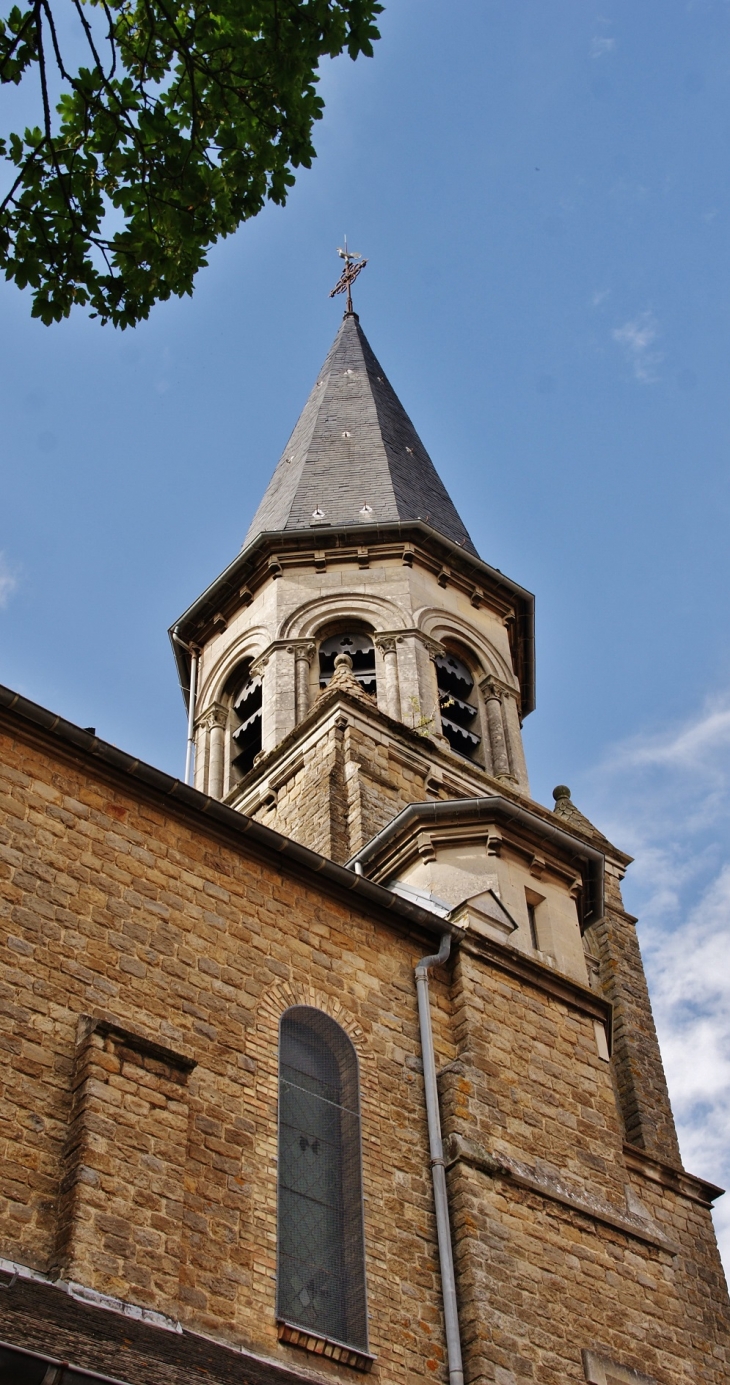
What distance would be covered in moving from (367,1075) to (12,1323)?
13.1 feet

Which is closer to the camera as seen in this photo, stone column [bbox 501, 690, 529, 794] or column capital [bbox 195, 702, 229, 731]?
stone column [bbox 501, 690, 529, 794]

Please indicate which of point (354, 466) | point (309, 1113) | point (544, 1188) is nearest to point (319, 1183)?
point (309, 1113)

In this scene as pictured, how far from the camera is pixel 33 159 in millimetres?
7094

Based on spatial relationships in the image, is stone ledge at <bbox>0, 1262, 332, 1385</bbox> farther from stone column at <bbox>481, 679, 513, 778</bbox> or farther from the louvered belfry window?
stone column at <bbox>481, 679, 513, 778</bbox>

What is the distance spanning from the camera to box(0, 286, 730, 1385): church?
27.8ft

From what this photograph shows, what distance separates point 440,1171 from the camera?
1033 cm

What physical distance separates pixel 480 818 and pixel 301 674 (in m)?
8.25

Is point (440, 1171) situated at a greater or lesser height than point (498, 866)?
lesser

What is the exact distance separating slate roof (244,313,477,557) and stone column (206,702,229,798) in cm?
282

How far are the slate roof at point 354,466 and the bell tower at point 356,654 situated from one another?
51 millimetres

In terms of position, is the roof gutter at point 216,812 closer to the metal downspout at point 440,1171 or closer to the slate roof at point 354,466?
the metal downspout at point 440,1171

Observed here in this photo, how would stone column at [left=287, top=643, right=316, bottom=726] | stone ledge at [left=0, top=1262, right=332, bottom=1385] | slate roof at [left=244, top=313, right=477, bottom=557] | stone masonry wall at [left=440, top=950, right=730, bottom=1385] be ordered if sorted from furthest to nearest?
slate roof at [left=244, top=313, right=477, bottom=557]
stone column at [left=287, top=643, right=316, bottom=726]
stone masonry wall at [left=440, top=950, right=730, bottom=1385]
stone ledge at [left=0, top=1262, right=332, bottom=1385]

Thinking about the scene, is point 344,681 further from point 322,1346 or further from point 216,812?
point 322,1346

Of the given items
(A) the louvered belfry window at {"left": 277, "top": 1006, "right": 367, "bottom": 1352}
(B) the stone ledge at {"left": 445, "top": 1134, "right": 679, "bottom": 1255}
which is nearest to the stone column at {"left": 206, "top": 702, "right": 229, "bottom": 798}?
(A) the louvered belfry window at {"left": 277, "top": 1006, "right": 367, "bottom": 1352}
